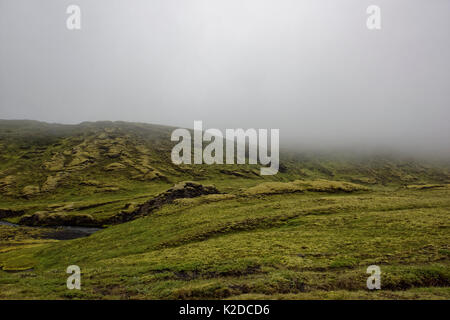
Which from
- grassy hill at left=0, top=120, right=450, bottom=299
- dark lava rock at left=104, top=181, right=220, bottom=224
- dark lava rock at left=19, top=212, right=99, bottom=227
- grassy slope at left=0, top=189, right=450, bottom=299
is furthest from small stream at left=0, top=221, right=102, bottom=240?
grassy slope at left=0, top=189, right=450, bottom=299

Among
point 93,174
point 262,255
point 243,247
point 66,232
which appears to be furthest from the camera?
point 93,174

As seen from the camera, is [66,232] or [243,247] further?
[66,232]

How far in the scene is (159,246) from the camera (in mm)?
31406

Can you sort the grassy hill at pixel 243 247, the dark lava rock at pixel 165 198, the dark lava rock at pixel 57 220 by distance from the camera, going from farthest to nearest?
the dark lava rock at pixel 57 220
the dark lava rock at pixel 165 198
the grassy hill at pixel 243 247

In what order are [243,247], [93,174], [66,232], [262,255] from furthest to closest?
[93,174] < [66,232] < [243,247] < [262,255]

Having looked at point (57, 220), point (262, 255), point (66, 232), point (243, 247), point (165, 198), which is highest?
point (262, 255)

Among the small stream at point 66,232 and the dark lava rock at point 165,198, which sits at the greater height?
the dark lava rock at point 165,198

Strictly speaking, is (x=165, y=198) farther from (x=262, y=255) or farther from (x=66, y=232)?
(x=262, y=255)

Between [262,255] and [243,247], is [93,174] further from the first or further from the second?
[262,255]

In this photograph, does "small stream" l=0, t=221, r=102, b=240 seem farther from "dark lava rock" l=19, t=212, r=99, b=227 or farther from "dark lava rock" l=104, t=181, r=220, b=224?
"dark lava rock" l=104, t=181, r=220, b=224

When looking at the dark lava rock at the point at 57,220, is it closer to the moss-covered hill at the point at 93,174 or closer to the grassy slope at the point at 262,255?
the moss-covered hill at the point at 93,174

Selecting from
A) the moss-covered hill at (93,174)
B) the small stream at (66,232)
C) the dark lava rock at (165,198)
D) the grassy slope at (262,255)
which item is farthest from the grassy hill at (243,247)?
the moss-covered hill at (93,174)

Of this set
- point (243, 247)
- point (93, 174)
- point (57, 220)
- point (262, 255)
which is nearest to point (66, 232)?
point (57, 220)

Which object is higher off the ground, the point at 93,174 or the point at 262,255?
the point at 262,255
